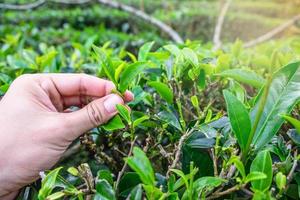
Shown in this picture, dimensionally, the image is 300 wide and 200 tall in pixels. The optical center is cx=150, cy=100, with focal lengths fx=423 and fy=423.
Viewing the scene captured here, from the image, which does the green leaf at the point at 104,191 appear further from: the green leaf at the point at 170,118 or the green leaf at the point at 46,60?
the green leaf at the point at 46,60

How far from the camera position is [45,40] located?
431 centimetres

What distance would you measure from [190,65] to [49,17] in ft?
18.1

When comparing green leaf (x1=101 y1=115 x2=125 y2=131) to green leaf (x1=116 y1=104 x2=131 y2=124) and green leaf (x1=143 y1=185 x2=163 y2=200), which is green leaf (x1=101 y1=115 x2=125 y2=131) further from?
green leaf (x1=143 y1=185 x2=163 y2=200)

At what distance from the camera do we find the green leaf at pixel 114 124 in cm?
117

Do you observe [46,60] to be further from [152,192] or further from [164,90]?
[152,192]

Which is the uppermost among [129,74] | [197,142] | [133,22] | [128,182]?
[129,74]

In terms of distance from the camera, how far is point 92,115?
117 centimetres

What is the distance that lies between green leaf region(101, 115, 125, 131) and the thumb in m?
0.02

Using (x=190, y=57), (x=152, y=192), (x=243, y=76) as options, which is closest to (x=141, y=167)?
(x=152, y=192)

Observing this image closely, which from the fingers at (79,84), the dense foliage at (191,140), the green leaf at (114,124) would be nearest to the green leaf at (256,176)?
the dense foliage at (191,140)

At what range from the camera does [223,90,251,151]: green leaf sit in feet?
3.22

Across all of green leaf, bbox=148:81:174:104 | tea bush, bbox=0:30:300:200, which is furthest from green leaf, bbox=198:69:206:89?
green leaf, bbox=148:81:174:104

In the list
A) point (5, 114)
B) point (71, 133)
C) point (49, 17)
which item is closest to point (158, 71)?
point (71, 133)

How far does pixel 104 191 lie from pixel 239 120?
353 mm
